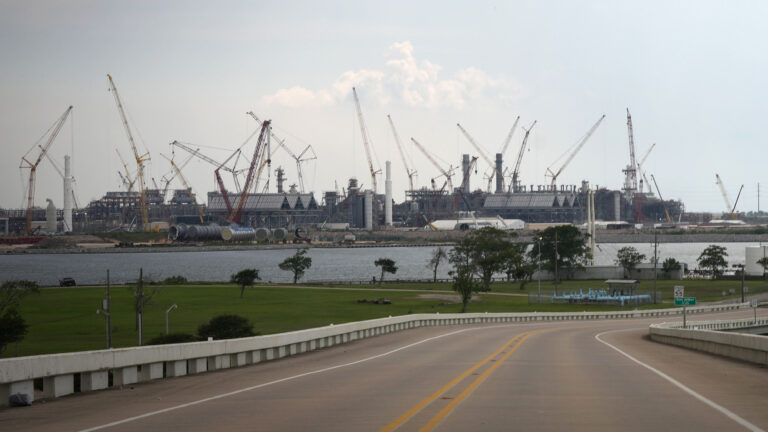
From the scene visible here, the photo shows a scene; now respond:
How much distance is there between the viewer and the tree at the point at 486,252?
11519 cm

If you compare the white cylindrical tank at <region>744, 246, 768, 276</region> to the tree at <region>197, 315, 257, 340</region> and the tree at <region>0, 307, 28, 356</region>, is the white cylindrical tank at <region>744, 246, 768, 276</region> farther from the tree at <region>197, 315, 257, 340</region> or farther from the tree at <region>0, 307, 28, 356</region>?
the tree at <region>0, 307, 28, 356</region>

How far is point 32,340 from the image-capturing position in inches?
2056

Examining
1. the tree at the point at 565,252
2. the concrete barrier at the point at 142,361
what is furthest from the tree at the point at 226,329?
the tree at the point at 565,252

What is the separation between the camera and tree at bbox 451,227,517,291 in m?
115

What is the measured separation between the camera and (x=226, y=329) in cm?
4641

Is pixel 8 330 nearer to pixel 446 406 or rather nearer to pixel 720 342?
pixel 720 342

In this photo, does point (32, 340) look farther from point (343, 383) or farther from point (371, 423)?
point (371, 423)

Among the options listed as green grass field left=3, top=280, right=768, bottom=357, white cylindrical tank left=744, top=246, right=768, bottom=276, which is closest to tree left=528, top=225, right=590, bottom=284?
green grass field left=3, top=280, right=768, bottom=357

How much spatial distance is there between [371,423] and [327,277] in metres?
148

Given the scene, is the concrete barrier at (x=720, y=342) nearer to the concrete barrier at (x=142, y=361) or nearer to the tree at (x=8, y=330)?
the concrete barrier at (x=142, y=361)

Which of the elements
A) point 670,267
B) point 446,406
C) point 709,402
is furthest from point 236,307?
point 670,267

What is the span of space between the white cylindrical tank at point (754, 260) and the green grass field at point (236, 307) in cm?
1675

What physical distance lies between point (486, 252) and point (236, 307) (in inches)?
1996

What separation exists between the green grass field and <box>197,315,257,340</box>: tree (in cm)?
539
